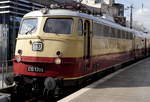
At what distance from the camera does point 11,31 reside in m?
18.8

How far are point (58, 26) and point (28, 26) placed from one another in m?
1.20

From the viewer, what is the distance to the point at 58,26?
35.6ft

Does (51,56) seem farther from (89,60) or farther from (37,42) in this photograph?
(89,60)

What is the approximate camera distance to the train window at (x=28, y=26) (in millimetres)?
11031

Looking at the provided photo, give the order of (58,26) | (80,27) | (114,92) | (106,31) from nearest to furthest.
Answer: (114,92) < (58,26) < (80,27) < (106,31)

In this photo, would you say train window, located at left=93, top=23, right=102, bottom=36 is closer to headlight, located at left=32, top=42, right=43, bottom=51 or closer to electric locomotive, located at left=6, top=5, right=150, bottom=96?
electric locomotive, located at left=6, top=5, right=150, bottom=96

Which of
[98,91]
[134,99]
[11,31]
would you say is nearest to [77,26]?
[98,91]

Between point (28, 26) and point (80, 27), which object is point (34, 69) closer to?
point (28, 26)

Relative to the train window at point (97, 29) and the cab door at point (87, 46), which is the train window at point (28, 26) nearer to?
the cab door at point (87, 46)

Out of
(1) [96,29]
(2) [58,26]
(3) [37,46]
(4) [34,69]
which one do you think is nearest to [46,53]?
(3) [37,46]

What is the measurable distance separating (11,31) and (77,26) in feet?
29.2

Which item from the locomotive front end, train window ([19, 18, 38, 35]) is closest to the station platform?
the locomotive front end

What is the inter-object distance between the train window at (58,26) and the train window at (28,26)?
1.47 ft

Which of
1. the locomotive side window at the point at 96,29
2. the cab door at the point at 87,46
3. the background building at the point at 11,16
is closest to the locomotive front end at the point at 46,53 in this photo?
the cab door at the point at 87,46
